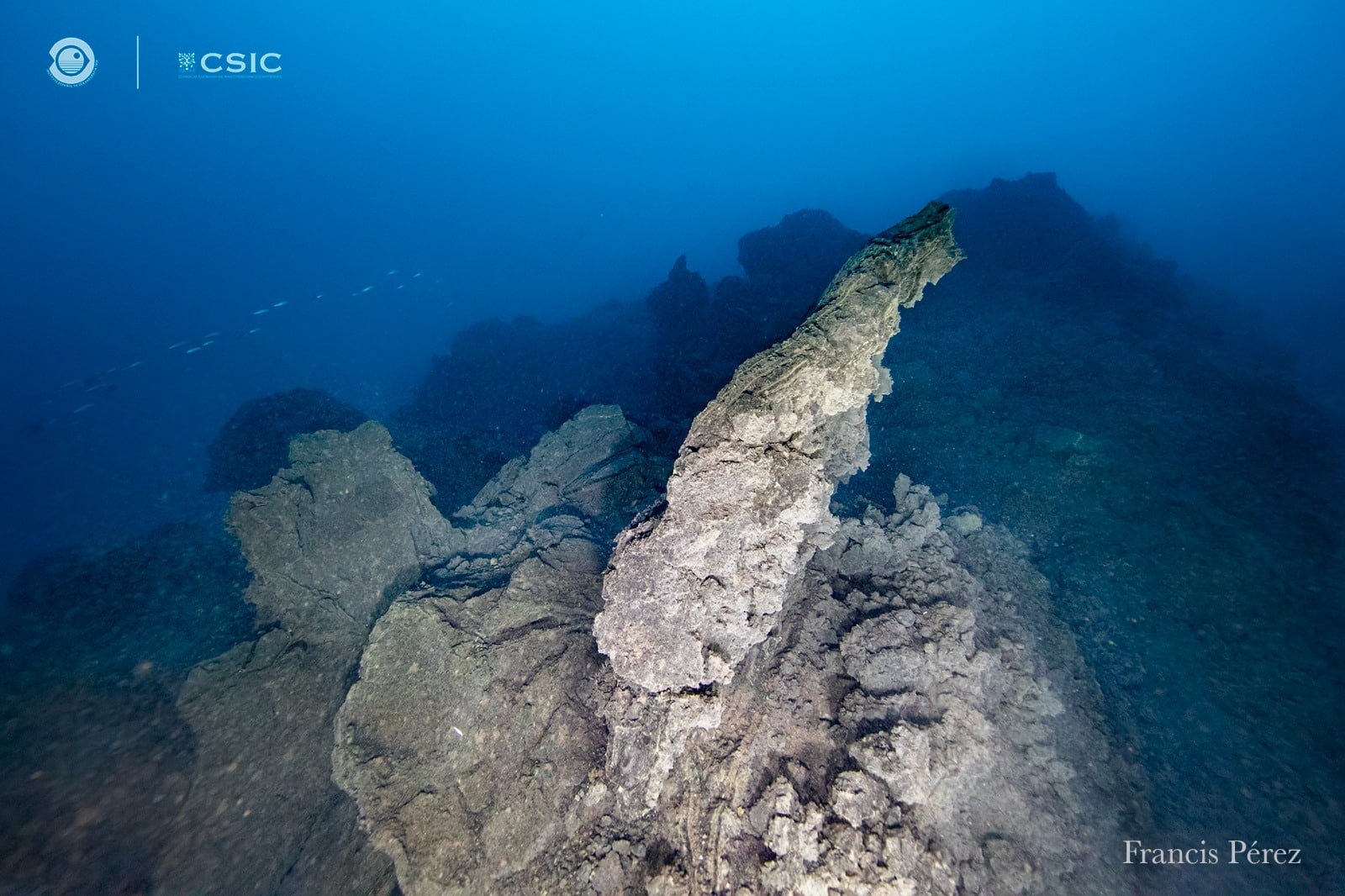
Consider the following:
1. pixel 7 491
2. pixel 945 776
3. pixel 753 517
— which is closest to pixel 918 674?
pixel 945 776

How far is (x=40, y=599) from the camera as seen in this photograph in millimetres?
10102

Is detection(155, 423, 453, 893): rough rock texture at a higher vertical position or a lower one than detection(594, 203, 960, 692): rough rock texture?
lower

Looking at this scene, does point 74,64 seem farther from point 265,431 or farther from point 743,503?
point 743,503

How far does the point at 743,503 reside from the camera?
3326 millimetres

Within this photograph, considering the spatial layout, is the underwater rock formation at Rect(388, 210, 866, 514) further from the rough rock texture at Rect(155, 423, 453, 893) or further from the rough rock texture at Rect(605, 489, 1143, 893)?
the rough rock texture at Rect(605, 489, 1143, 893)

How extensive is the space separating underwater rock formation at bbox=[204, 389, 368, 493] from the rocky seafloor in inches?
194

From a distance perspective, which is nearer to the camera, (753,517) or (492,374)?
(753,517)

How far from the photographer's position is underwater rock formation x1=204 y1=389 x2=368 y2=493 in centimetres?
1252

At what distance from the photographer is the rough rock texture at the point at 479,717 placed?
356cm

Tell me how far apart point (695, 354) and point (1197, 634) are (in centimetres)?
1038

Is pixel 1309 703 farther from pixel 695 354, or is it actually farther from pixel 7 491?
pixel 7 491

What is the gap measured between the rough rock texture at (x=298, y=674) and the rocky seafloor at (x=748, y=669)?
3 centimetres

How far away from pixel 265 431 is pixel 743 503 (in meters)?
14.7

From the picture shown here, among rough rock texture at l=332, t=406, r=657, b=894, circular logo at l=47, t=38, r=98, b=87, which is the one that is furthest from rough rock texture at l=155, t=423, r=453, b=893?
circular logo at l=47, t=38, r=98, b=87
